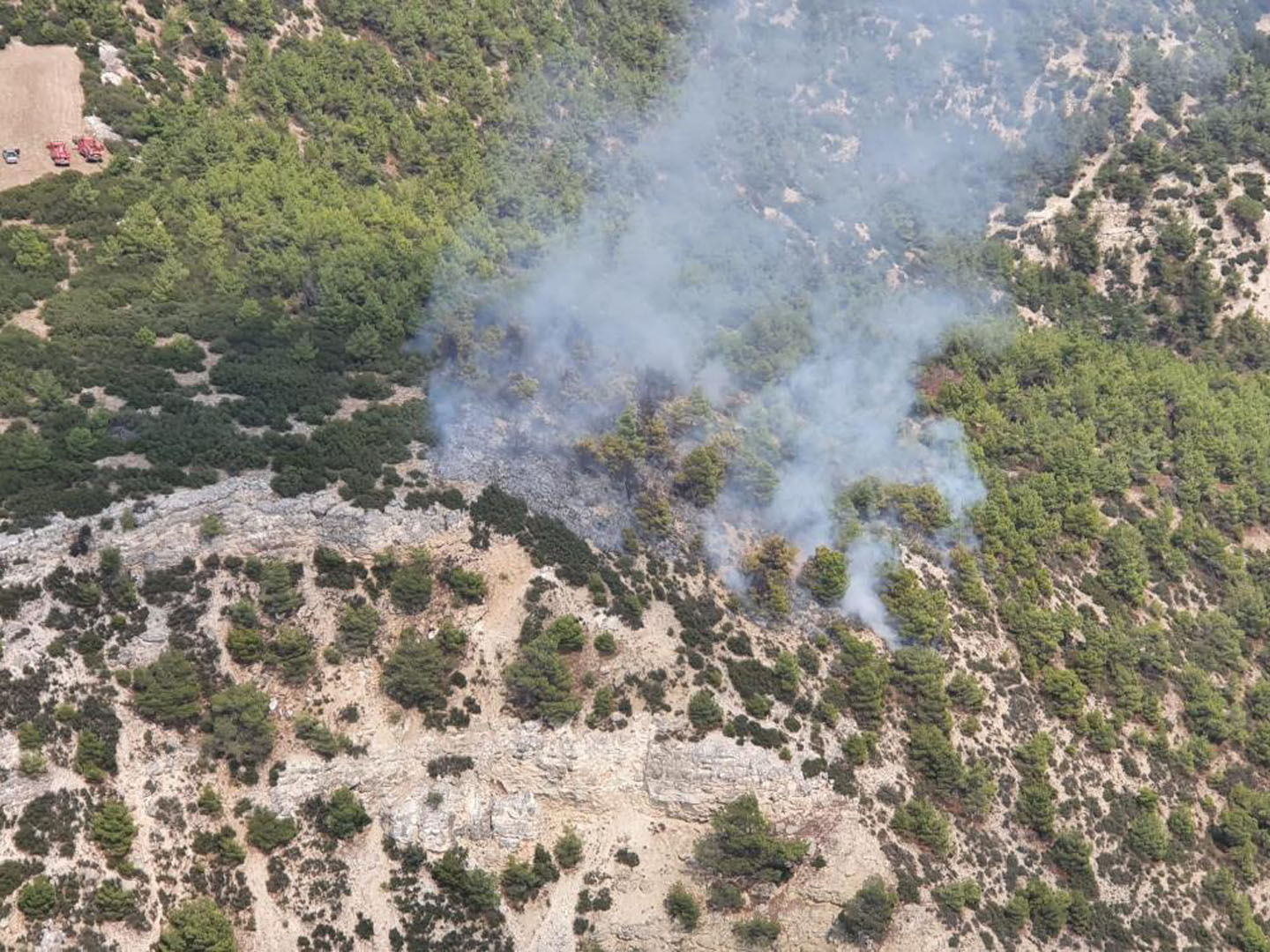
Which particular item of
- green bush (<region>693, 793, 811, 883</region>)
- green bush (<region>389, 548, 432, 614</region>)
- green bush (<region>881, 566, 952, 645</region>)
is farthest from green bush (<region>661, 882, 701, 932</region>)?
green bush (<region>881, 566, 952, 645</region>)

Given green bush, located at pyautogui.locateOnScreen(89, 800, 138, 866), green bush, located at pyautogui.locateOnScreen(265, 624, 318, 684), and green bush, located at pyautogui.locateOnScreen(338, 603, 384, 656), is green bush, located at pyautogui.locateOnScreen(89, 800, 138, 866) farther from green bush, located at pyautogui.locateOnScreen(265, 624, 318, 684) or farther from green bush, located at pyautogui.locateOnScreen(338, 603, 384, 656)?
green bush, located at pyautogui.locateOnScreen(338, 603, 384, 656)

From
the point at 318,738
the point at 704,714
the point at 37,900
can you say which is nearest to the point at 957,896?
the point at 704,714

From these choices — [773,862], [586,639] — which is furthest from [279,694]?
[773,862]

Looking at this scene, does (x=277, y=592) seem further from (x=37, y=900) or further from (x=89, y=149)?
(x=89, y=149)

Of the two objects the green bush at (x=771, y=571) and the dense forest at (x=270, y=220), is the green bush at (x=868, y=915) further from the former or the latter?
the dense forest at (x=270, y=220)

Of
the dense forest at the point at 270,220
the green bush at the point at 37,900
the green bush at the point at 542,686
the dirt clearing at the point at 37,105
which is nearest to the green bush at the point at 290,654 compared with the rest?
the dense forest at the point at 270,220

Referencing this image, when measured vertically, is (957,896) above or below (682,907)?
above
